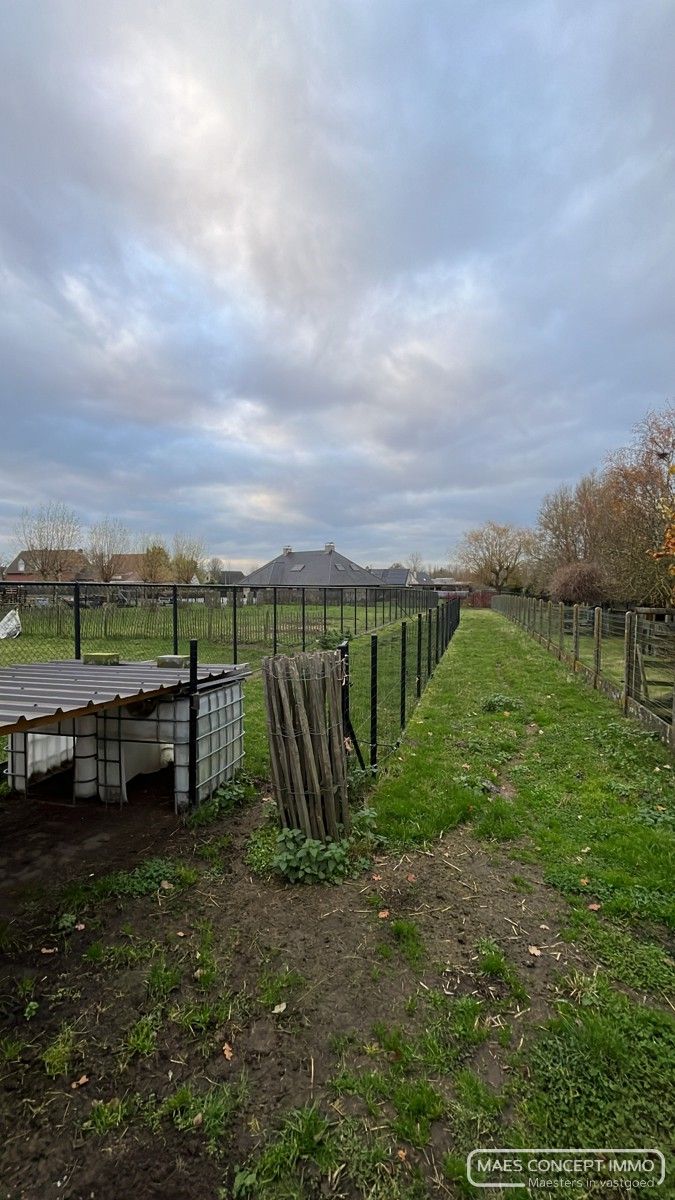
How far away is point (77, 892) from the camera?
3.11 m

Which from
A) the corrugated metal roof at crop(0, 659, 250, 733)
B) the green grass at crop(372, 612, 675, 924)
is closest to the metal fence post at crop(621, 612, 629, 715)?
the green grass at crop(372, 612, 675, 924)

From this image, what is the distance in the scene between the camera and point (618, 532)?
1819 centimetres

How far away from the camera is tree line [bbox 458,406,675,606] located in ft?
54.0

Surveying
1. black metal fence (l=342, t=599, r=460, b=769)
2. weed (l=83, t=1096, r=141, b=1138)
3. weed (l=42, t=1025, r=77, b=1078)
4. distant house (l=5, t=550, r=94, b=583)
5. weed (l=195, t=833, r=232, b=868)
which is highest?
distant house (l=5, t=550, r=94, b=583)

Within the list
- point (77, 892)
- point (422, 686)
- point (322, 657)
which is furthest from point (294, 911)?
point (422, 686)

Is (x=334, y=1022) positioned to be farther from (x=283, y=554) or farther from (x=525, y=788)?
(x=283, y=554)

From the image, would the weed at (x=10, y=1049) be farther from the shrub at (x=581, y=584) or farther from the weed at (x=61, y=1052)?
the shrub at (x=581, y=584)

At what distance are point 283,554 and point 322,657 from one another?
→ 4150cm

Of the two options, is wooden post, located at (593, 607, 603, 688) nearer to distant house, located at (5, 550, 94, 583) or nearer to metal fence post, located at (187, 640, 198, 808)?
metal fence post, located at (187, 640, 198, 808)

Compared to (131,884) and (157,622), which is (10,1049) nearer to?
(131,884)

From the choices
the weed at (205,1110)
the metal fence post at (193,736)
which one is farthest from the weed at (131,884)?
the weed at (205,1110)

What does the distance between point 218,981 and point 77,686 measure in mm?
2234

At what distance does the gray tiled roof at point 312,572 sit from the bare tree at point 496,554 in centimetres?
1864

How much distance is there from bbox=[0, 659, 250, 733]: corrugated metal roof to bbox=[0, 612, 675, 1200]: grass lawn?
107 cm
